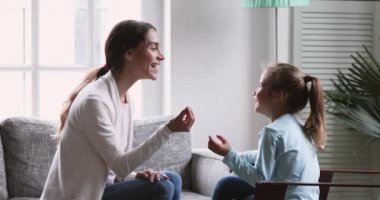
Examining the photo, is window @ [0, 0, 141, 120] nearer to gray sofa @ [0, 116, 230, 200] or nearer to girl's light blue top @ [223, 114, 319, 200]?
gray sofa @ [0, 116, 230, 200]

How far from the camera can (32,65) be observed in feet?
13.8

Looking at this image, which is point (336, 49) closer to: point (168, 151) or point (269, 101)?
point (168, 151)

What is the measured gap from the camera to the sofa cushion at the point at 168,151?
3752 millimetres

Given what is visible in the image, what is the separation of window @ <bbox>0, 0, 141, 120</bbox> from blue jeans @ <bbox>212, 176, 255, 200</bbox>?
1637 mm

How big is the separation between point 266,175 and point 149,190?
1.44 ft

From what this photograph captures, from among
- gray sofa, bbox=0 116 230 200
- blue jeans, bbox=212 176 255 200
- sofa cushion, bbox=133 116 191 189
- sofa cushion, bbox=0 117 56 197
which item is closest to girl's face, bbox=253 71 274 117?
blue jeans, bbox=212 176 255 200

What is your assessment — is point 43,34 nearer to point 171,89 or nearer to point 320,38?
point 171,89

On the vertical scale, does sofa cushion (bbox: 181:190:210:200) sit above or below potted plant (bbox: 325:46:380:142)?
below

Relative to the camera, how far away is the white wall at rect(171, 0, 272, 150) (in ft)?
13.9

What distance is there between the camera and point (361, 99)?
3.95 metres

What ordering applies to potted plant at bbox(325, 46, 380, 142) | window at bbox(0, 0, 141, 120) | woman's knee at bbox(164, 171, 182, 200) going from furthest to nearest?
window at bbox(0, 0, 141, 120)
potted plant at bbox(325, 46, 380, 142)
woman's knee at bbox(164, 171, 182, 200)

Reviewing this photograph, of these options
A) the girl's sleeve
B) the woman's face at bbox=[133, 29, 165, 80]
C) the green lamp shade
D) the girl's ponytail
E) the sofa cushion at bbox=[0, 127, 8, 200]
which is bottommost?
the sofa cushion at bbox=[0, 127, 8, 200]

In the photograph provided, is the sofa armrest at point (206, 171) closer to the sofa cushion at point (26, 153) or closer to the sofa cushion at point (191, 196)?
the sofa cushion at point (191, 196)

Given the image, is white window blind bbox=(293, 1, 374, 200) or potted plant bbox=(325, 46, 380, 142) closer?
potted plant bbox=(325, 46, 380, 142)
